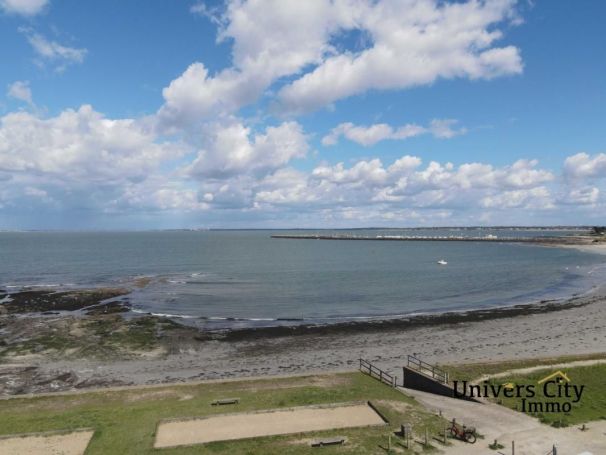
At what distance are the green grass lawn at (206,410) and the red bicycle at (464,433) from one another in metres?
0.71

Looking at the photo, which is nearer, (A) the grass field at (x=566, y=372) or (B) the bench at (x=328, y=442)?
(B) the bench at (x=328, y=442)

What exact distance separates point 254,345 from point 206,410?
20.5 meters

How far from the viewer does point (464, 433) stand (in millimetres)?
18375

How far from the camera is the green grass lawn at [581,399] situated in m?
19.8

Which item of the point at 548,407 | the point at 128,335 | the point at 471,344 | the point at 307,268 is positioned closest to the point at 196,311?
the point at 128,335

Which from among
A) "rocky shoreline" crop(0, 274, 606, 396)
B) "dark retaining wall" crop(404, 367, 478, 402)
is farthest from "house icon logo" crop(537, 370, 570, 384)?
"rocky shoreline" crop(0, 274, 606, 396)

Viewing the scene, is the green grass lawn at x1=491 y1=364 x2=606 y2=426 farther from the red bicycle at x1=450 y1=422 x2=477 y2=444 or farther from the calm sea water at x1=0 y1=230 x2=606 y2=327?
the calm sea water at x1=0 y1=230 x2=606 y2=327

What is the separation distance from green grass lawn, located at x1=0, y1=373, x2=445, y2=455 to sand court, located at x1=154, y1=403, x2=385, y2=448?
521 mm

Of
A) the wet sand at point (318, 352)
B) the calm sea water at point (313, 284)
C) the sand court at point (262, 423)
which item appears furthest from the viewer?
the calm sea water at point (313, 284)

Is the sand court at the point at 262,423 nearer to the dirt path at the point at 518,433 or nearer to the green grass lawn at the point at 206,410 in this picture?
the green grass lawn at the point at 206,410

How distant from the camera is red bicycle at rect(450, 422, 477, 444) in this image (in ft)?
60.0

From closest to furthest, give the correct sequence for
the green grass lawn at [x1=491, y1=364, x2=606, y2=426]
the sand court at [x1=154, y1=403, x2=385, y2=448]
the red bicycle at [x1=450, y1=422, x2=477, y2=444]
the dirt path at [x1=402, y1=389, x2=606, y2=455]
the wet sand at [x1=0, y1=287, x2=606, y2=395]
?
the dirt path at [x1=402, y1=389, x2=606, y2=455] < the red bicycle at [x1=450, y1=422, x2=477, y2=444] < the sand court at [x1=154, y1=403, x2=385, y2=448] < the green grass lawn at [x1=491, y1=364, x2=606, y2=426] < the wet sand at [x1=0, y1=287, x2=606, y2=395]

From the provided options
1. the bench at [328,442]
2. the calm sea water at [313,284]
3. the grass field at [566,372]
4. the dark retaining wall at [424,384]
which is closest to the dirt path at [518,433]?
the grass field at [566,372]

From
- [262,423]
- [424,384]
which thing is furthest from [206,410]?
[424,384]
